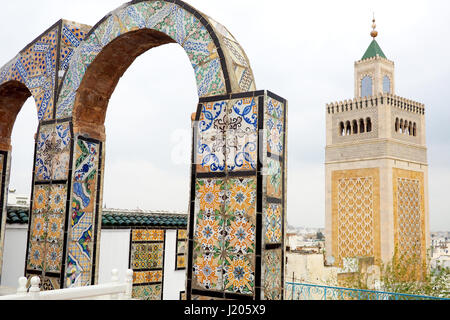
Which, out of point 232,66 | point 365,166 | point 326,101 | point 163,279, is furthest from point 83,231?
point 326,101

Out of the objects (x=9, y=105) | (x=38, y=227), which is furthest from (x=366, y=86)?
(x=38, y=227)

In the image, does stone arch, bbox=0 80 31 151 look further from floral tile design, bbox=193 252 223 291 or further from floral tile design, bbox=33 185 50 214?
floral tile design, bbox=193 252 223 291

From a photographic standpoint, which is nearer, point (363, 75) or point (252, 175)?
point (252, 175)

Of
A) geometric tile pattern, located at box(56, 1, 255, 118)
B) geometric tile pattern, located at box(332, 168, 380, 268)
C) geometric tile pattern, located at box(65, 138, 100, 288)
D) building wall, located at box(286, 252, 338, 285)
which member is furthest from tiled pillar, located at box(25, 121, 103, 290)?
geometric tile pattern, located at box(332, 168, 380, 268)

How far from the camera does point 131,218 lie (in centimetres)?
693

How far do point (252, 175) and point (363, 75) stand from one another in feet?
54.2

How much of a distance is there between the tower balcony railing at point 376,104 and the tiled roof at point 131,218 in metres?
12.2

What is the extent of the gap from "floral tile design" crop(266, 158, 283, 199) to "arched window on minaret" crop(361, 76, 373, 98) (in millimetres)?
15860

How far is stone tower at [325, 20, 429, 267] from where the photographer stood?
1684cm

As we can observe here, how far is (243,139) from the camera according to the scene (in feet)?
10.8

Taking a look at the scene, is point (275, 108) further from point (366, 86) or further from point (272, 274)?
point (366, 86)

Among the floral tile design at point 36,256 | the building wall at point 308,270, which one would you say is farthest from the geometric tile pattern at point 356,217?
the floral tile design at point 36,256

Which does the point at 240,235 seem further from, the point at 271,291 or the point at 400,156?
the point at 400,156

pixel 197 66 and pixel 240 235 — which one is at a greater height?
pixel 197 66
